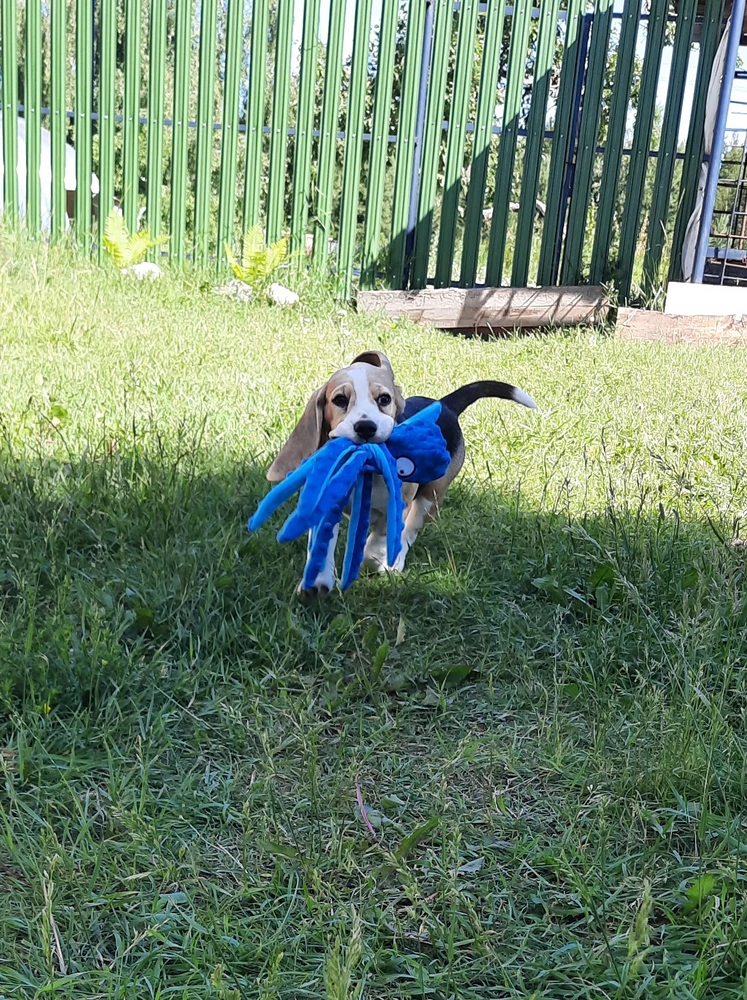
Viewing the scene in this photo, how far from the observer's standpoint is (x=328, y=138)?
8383mm

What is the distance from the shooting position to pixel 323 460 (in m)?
2.67

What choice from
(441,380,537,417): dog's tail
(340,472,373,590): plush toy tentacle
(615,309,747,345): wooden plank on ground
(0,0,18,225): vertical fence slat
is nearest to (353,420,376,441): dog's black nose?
(340,472,373,590): plush toy tentacle

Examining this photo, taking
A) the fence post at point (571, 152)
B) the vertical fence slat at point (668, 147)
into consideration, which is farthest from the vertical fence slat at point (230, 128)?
the vertical fence slat at point (668, 147)

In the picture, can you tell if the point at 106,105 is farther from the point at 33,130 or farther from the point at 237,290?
the point at 237,290

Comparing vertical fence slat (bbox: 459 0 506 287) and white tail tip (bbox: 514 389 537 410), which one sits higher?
vertical fence slat (bbox: 459 0 506 287)

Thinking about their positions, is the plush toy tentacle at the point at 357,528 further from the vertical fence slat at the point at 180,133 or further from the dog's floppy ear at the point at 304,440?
the vertical fence slat at the point at 180,133

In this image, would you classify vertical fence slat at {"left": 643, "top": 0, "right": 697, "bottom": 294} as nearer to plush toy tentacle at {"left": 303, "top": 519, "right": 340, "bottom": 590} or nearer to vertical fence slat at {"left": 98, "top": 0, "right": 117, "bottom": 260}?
vertical fence slat at {"left": 98, "top": 0, "right": 117, "bottom": 260}

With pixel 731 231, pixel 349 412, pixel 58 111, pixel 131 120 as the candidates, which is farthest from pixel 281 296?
pixel 349 412

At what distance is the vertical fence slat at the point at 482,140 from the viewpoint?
8266 mm

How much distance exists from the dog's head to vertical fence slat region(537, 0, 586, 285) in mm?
6298

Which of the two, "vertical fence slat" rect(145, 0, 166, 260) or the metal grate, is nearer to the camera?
"vertical fence slat" rect(145, 0, 166, 260)

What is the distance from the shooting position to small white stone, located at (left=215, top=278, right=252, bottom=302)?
304 inches

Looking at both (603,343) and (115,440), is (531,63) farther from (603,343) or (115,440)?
(115,440)

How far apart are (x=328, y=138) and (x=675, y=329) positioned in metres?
3.45
